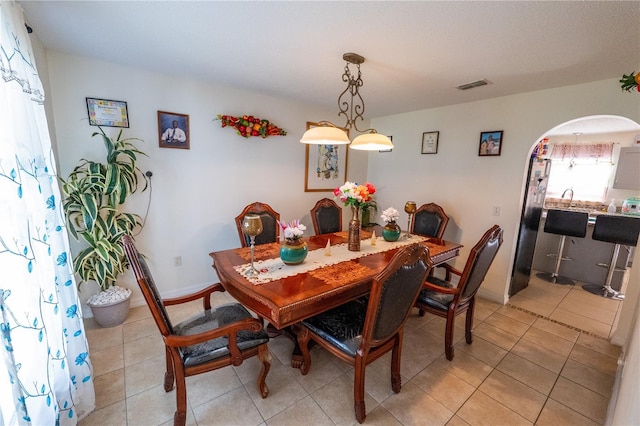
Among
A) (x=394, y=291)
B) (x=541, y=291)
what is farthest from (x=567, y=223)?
(x=394, y=291)

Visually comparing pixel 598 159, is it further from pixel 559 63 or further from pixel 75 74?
pixel 75 74

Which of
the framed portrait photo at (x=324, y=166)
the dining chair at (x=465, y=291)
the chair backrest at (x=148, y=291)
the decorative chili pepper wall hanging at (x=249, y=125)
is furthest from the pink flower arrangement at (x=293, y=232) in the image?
the framed portrait photo at (x=324, y=166)

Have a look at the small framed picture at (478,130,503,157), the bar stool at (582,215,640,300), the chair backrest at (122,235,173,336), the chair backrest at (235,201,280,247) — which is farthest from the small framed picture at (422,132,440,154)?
the chair backrest at (122,235,173,336)

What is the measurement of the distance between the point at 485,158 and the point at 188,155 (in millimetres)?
3471

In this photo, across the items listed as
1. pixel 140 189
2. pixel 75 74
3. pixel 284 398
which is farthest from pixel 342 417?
pixel 75 74

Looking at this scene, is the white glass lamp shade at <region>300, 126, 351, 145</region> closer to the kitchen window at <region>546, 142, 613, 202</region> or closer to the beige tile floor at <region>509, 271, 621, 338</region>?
the beige tile floor at <region>509, 271, 621, 338</region>

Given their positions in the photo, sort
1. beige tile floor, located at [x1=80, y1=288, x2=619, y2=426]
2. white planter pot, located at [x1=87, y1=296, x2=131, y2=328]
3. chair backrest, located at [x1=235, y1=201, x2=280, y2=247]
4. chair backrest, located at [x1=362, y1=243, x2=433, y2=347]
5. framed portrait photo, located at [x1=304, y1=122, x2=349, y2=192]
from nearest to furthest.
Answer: chair backrest, located at [x1=362, y1=243, x2=433, y2=347]
beige tile floor, located at [x1=80, y1=288, x2=619, y2=426]
white planter pot, located at [x1=87, y1=296, x2=131, y2=328]
chair backrest, located at [x1=235, y1=201, x2=280, y2=247]
framed portrait photo, located at [x1=304, y1=122, x2=349, y2=192]

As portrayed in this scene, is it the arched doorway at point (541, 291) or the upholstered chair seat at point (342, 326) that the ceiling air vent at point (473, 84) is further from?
the upholstered chair seat at point (342, 326)

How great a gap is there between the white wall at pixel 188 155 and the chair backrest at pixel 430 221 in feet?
5.68

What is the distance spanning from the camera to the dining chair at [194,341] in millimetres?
1304

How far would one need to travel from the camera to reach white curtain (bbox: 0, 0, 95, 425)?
3.29 feet

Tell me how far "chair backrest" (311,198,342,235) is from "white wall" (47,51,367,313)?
2.11 ft

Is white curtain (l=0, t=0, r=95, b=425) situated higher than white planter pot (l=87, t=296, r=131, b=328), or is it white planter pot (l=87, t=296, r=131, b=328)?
white curtain (l=0, t=0, r=95, b=425)

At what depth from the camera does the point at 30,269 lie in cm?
110
